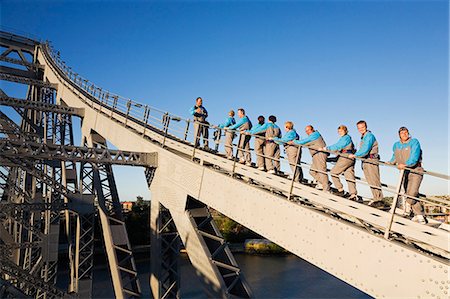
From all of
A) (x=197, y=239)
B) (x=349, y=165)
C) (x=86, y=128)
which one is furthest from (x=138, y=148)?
(x=349, y=165)

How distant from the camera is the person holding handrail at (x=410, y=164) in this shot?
444 centimetres

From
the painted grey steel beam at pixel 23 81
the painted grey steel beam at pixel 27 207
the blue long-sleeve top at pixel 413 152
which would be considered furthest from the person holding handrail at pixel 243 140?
the painted grey steel beam at pixel 23 81

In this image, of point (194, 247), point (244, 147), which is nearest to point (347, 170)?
point (244, 147)

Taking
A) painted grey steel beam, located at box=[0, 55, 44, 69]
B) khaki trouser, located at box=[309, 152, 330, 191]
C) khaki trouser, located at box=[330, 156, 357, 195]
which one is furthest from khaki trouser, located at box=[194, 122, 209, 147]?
painted grey steel beam, located at box=[0, 55, 44, 69]

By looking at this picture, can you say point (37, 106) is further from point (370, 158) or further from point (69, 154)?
point (370, 158)

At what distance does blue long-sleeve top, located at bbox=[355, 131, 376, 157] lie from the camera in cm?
528

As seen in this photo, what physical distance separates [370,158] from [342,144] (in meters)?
0.58

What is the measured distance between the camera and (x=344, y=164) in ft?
17.9

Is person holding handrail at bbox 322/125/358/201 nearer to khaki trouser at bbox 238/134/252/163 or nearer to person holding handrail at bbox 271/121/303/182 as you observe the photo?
person holding handrail at bbox 271/121/303/182

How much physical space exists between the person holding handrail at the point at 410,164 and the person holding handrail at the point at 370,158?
1.00ft

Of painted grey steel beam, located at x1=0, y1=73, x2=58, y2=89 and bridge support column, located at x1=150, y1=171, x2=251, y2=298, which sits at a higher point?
painted grey steel beam, located at x1=0, y1=73, x2=58, y2=89

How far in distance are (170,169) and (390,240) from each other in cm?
621

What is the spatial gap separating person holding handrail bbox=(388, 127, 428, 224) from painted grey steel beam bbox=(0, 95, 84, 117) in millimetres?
14683

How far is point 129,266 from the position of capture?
10.9m
